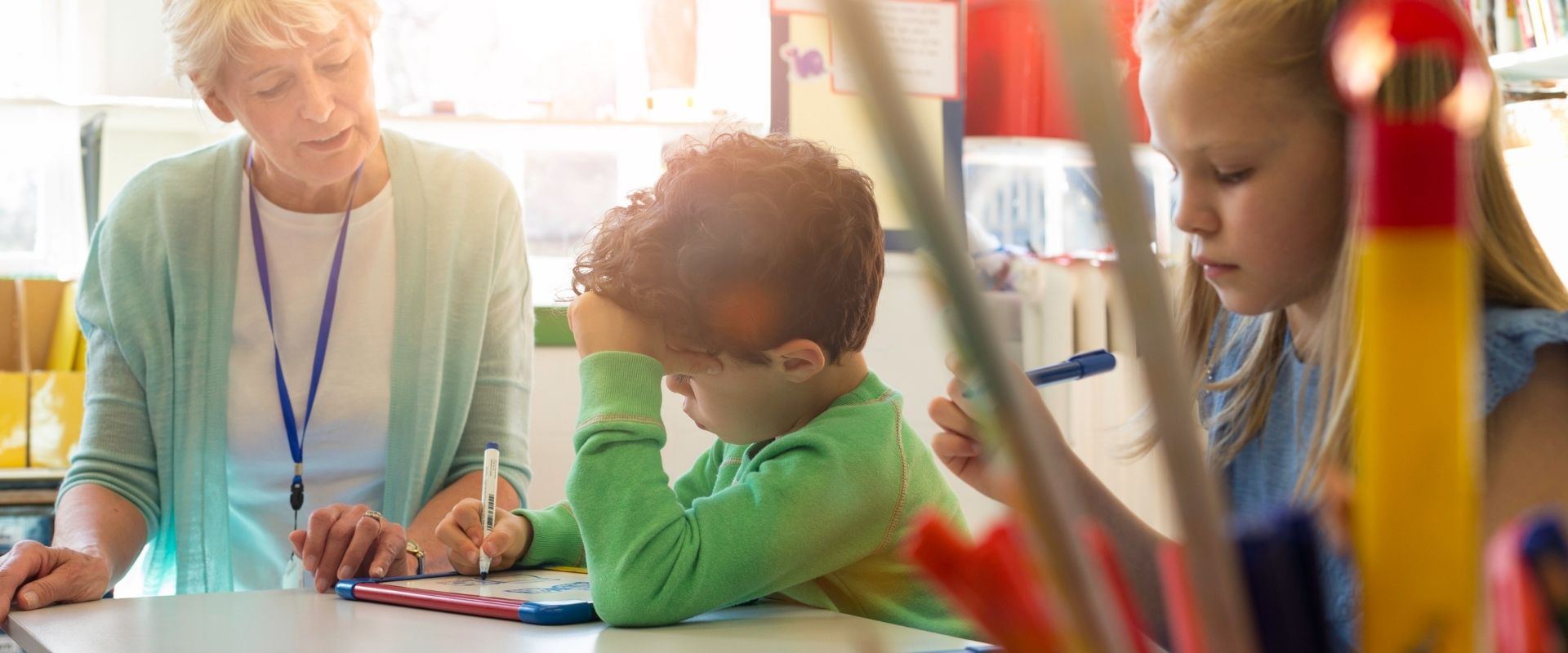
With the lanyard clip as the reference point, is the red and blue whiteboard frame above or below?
above

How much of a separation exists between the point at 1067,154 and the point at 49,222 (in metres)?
2.41

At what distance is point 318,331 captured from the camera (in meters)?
1.65

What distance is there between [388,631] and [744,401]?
1.17 feet

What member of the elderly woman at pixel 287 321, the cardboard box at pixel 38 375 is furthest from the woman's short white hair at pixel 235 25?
the cardboard box at pixel 38 375

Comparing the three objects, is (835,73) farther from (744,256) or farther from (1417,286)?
(1417,286)

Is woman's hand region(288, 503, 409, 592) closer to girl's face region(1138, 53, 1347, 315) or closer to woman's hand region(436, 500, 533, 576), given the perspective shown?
woman's hand region(436, 500, 533, 576)

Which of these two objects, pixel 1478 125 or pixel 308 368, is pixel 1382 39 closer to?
pixel 1478 125

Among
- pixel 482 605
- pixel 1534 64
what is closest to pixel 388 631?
pixel 482 605

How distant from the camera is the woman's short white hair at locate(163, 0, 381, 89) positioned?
4.98 feet

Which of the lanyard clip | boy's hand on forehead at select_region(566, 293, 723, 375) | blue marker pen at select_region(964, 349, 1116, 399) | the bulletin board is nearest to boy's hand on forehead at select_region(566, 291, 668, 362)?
boy's hand on forehead at select_region(566, 293, 723, 375)

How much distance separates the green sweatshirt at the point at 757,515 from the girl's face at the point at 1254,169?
307mm

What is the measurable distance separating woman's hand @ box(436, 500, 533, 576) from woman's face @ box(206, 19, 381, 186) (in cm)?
55

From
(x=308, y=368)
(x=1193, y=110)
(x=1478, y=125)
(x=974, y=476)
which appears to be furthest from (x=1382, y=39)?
(x=308, y=368)

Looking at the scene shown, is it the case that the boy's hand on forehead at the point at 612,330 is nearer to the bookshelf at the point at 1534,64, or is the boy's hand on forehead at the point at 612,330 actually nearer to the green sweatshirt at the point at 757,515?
the green sweatshirt at the point at 757,515
